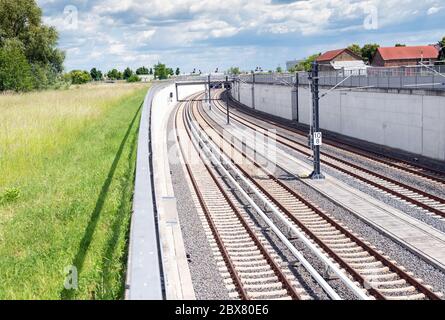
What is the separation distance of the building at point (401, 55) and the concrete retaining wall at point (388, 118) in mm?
71336

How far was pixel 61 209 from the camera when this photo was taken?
1581 cm

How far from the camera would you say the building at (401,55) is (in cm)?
11225

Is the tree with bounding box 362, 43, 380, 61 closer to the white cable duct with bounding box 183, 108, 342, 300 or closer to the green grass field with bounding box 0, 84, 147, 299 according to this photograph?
the green grass field with bounding box 0, 84, 147, 299

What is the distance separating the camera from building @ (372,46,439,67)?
112 m

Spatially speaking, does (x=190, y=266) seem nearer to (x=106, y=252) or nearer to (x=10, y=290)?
(x=106, y=252)

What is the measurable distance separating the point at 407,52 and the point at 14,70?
8424 cm

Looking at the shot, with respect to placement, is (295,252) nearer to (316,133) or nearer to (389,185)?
(389,185)

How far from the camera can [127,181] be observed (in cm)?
1970

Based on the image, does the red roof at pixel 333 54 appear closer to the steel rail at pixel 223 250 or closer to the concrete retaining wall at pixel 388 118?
the concrete retaining wall at pixel 388 118

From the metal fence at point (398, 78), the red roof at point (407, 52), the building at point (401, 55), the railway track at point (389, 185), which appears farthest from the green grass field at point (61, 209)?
the red roof at point (407, 52)

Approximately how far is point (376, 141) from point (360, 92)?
380 cm
